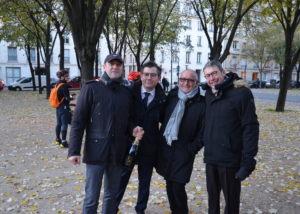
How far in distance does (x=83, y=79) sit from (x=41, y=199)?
15.0 feet

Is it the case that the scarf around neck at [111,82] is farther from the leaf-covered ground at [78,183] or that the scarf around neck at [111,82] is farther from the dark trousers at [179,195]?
the leaf-covered ground at [78,183]

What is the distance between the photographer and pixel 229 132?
2762 mm

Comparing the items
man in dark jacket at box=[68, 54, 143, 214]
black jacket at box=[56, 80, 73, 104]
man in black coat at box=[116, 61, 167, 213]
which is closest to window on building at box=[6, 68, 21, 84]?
black jacket at box=[56, 80, 73, 104]

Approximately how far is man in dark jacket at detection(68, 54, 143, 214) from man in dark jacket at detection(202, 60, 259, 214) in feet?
2.78

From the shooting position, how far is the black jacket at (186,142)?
10.3 ft

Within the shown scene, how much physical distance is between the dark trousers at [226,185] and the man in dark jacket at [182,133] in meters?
0.29

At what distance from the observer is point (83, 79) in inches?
313

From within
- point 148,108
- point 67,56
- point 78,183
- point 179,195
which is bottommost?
point 78,183

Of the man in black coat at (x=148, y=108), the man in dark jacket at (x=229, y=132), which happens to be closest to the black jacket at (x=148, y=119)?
the man in black coat at (x=148, y=108)

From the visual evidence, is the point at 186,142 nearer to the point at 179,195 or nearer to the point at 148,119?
the point at 148,119

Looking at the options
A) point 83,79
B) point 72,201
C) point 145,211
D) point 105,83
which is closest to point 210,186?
point 145,211

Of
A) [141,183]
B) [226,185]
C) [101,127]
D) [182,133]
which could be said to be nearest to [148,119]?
[182,133]

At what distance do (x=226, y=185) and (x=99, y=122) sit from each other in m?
1.54

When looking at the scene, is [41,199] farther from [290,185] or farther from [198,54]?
[198,54]
